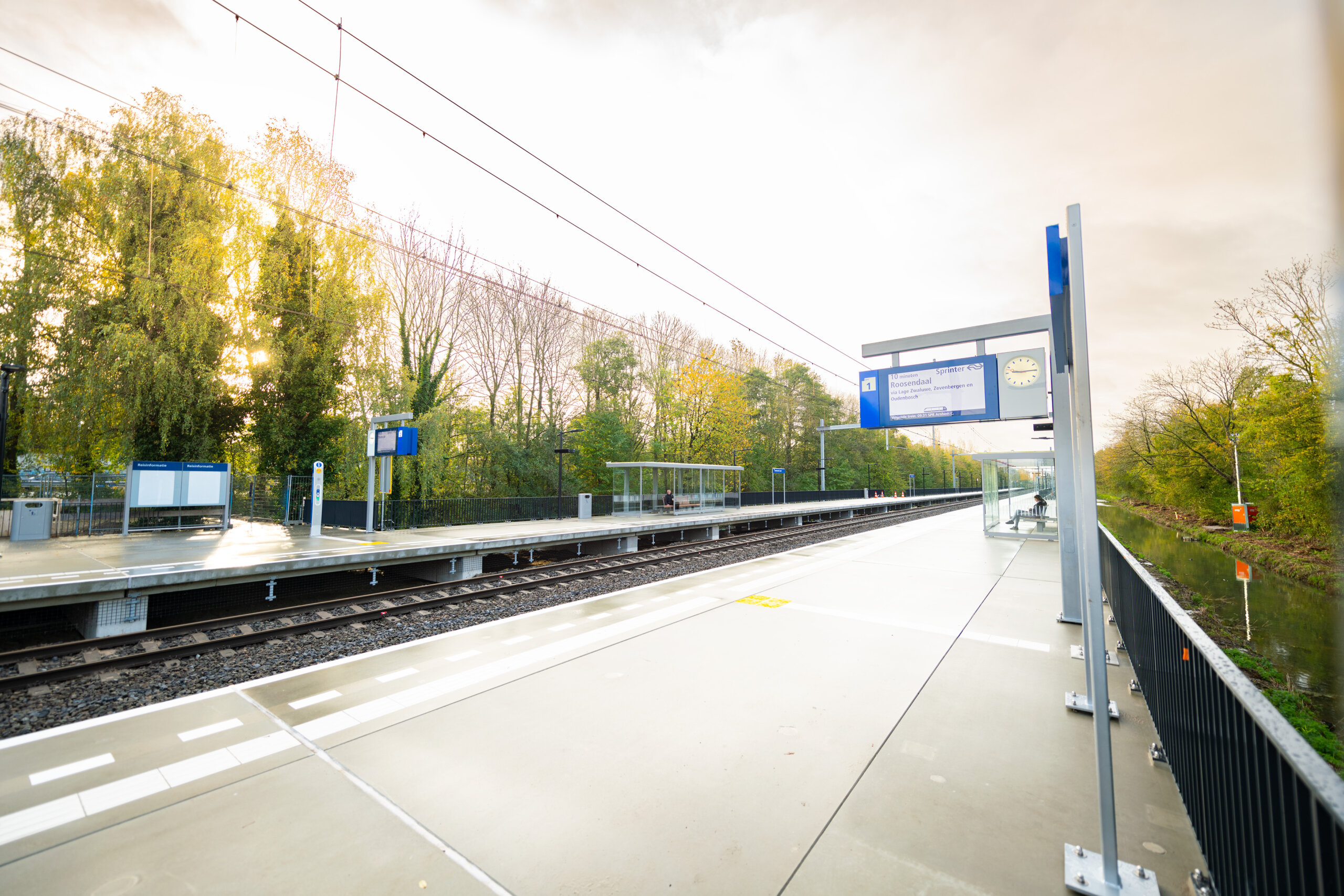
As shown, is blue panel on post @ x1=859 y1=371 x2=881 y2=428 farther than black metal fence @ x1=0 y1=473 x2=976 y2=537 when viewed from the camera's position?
No

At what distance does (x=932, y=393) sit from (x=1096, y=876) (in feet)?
26.1

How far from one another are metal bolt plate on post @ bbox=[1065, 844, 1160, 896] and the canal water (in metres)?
2.65

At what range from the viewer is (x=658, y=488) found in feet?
84.8

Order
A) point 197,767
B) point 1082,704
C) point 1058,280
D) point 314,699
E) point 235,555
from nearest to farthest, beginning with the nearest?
point 1058,280 → point 197,767 → point 1082,704 → point 314,699 → point 235,555

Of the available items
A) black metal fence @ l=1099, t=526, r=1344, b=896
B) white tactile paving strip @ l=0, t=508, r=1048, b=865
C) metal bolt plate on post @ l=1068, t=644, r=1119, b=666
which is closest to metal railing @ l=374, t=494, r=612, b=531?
white tactile paving strip @ l=0, t=508, r=1048, b=865

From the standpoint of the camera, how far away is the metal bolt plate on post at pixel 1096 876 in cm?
237

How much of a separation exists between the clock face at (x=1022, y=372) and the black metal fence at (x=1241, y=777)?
4.90 m

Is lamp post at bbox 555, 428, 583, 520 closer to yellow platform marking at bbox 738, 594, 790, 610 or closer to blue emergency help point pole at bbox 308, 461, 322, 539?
blue emergency help point pole at bbox 308, 461, 322, 539

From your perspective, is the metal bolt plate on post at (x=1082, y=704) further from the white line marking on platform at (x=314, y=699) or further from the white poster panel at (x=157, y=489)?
the white poster panel at (x=157, y=489)

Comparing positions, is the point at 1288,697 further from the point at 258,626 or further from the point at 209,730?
the point at 258,626

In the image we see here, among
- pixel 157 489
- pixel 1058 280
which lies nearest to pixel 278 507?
pixel 157 489

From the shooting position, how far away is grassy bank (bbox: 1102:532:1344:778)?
6082mm

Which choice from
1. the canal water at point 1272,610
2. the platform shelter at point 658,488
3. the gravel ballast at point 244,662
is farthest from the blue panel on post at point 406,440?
the canal water at point 1272,610

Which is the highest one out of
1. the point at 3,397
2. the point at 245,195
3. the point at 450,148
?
the point at 245,195
